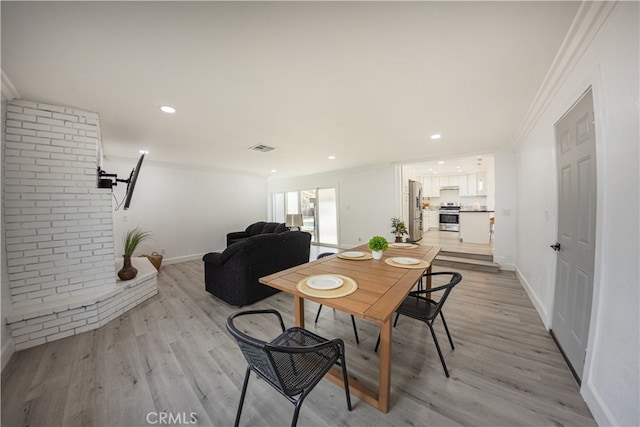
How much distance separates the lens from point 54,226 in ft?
7.19

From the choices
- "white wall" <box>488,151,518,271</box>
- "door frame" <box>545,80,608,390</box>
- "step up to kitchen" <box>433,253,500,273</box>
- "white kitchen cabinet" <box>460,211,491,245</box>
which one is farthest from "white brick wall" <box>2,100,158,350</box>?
"white kitchen cabinet" <box>460,211,491,245</box>

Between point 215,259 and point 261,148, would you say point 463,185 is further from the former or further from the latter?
point 215,259

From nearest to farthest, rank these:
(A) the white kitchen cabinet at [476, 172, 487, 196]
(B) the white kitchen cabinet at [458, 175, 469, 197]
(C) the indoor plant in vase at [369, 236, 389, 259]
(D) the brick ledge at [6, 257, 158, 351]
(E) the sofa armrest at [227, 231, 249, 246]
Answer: (D) the brick ledge at [6, 257, 158, 351] < (C) the indoor plant in vase at [369, 236, 389, 259] < (E) the sofa armrest at [227, 231, 249, 246] < (A) the white kitchen cabinet at [476, 172, 487, 196] < (B) the white kitchen cabinet at [458, 175, 469, 197]

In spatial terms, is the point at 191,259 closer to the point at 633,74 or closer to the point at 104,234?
the point at 104,234

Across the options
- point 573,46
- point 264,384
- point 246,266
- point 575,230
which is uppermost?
point 573,46

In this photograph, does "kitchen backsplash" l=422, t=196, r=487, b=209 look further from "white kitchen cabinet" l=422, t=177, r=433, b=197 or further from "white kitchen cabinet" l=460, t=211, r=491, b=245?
"white kitchen cabinet" l=460, t=211, r=491, b=245

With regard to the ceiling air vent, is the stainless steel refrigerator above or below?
below

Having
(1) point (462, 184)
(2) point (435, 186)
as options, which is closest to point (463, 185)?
(1) point (462, 184)

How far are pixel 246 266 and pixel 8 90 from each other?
2700mm

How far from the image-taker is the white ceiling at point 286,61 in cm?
119

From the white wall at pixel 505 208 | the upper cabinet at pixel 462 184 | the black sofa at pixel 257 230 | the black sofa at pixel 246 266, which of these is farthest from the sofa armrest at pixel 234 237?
the upper cabinet at pixel 462 184

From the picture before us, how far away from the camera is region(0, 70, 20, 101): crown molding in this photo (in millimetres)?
1744

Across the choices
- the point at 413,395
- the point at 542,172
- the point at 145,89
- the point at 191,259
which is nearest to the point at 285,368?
the point at 413,395

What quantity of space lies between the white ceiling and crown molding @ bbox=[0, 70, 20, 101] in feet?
0.20
